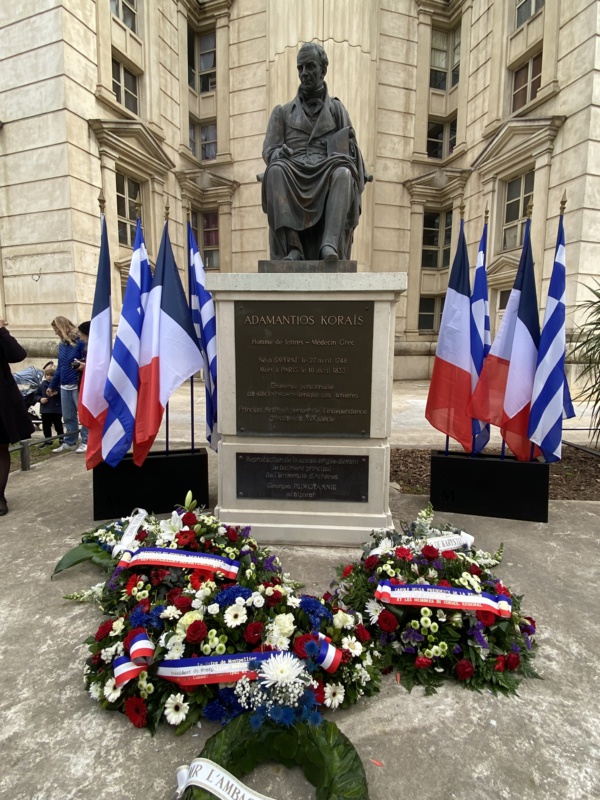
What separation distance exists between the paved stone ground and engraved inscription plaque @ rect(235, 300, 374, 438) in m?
1.04

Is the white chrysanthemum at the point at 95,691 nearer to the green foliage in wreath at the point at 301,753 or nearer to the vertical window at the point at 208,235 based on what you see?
the green foliage in wreath at the point at 301,753

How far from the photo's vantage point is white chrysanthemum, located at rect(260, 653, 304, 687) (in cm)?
176

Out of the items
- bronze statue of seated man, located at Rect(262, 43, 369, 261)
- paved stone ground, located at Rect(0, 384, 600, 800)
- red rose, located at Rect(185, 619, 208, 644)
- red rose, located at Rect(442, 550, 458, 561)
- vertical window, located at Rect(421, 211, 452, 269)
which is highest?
vertical window, located at Rect(421, 211, 452, 269)

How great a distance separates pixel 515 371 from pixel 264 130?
14293mm

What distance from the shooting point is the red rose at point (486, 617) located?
7.10ft

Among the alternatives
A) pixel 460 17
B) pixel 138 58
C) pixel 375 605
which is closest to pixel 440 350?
pixel 375 605

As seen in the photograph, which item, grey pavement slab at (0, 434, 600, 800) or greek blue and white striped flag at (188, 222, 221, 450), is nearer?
grey pavement slab at (0, 434, 600, 800)

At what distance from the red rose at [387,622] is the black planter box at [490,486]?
196 centimetres

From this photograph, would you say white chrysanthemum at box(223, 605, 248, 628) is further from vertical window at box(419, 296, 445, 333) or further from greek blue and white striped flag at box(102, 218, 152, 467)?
vertical window at box(419, 296, 445, 333)

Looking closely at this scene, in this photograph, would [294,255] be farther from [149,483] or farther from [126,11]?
[126,11]

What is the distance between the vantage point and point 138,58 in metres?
13.4

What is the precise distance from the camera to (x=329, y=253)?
335 cm

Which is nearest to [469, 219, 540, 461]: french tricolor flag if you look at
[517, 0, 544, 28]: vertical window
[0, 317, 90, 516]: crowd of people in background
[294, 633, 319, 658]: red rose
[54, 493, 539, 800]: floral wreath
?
[54, 493, 539, 800]: floral wreath

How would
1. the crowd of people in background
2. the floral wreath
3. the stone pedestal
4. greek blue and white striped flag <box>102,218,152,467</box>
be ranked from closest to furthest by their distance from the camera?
the floral wreath → the stone pedestal → greek blue and white striped flag <box>102,218,152,467</box> → the crowd of people in background
